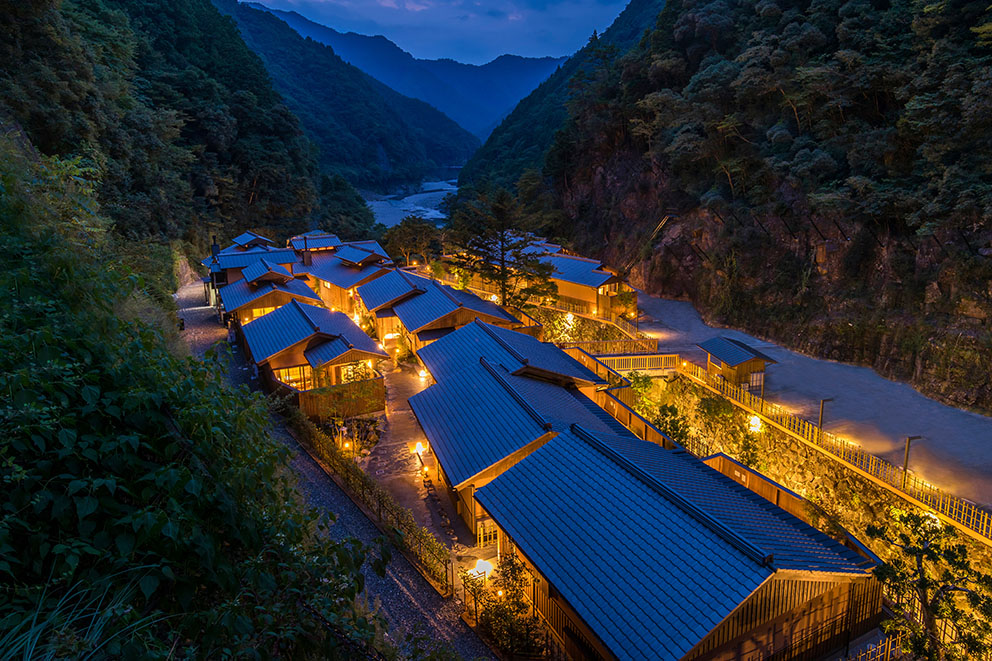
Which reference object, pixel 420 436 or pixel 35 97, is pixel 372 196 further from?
pixel 420 436

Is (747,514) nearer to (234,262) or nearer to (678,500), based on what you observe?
(678,500)

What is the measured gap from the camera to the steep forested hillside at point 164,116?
23078 mm

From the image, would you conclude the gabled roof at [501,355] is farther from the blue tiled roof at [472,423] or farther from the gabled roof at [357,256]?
the gabled roof at [357,256]

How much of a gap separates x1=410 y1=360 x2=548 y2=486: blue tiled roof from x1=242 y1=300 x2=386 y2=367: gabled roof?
4.41 metres

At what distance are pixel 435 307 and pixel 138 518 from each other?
61.0 feet

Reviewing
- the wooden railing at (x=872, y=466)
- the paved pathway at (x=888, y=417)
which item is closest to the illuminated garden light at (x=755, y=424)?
the wooden railing at (x=872, y=466)

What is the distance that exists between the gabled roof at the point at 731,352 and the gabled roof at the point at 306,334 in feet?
34.3

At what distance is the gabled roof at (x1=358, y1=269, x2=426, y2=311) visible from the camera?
24344mm

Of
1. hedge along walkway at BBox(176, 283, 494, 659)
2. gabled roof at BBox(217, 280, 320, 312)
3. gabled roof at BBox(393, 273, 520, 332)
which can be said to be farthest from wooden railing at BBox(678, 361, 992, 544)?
gabled roof at BBox(217, 280, 320, 312)

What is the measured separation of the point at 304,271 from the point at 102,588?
31.2m

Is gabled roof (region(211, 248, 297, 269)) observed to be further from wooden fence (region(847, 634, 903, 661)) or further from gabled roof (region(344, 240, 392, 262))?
wooden fence (region(847, 634, 903, 661))

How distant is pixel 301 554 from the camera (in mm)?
4488

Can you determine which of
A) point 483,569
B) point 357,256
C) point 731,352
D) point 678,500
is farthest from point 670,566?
point 357,256

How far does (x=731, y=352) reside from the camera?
53.0 feet
